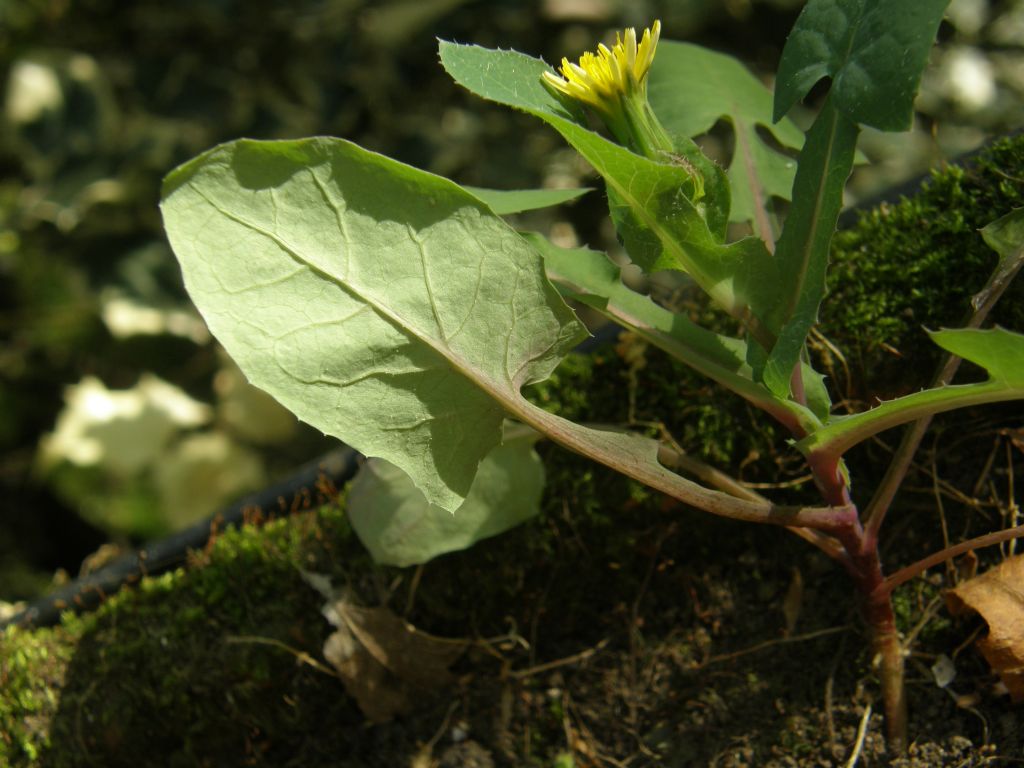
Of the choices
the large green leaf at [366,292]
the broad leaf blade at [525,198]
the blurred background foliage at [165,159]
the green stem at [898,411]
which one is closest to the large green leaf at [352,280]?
the large green leaf at [366,292]

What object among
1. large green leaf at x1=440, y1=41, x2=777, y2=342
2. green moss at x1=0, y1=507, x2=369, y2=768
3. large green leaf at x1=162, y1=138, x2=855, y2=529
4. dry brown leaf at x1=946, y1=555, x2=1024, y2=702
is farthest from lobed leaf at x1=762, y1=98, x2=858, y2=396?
green moss at x1=0, y1=507, x2=369, y2=768

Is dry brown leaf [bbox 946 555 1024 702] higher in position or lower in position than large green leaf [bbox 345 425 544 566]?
higher

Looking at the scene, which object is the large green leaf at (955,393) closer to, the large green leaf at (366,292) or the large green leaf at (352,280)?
the large green leaf at (366,292)

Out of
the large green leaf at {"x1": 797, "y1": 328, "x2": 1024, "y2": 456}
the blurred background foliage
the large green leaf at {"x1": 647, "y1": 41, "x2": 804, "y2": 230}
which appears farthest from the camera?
the blurred background foliage

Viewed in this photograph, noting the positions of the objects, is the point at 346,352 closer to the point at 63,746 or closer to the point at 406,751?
the point at 406,751

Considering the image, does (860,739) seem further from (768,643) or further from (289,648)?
(289,648)

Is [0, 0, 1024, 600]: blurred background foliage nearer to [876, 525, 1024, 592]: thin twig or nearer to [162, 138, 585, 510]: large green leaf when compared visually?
[162, 138, 585, 510]: large green leaf

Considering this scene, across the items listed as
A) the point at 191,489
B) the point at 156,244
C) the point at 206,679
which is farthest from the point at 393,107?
the point at 206,679
